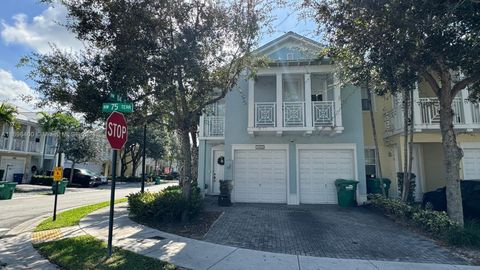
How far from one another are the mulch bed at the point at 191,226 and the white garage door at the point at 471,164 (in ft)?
40.5

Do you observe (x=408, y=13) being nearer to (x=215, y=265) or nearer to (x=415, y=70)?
(x=415, y=70)

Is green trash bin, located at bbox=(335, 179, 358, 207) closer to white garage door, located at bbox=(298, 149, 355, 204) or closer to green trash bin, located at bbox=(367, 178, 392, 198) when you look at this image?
white garage door, located at bbox=(298, 149, 355, 204)

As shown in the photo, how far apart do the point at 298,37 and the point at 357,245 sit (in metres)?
10.8

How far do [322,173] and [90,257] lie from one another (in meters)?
10.6

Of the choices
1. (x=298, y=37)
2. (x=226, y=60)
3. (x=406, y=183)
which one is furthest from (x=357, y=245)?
(x=298, y=37)

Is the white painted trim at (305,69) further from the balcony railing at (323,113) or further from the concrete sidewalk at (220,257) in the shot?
the concrete sidewalk at (220,257)

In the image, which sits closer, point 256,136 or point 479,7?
point 479,7

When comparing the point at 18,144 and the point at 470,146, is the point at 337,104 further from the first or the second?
the point at 18,144

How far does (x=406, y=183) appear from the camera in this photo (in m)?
11.0

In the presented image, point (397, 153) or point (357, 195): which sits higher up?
point (397, 153)

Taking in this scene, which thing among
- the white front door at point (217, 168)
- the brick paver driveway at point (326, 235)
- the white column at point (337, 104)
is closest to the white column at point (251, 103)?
the white column at point (337, 104)

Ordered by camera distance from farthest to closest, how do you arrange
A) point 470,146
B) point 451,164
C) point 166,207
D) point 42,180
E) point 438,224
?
point 42,180
point 470,146
point 166,207
point 451,164
point 438,224

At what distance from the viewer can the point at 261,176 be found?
1427cm

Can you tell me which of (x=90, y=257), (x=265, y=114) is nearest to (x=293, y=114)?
(x=265, y=114)
